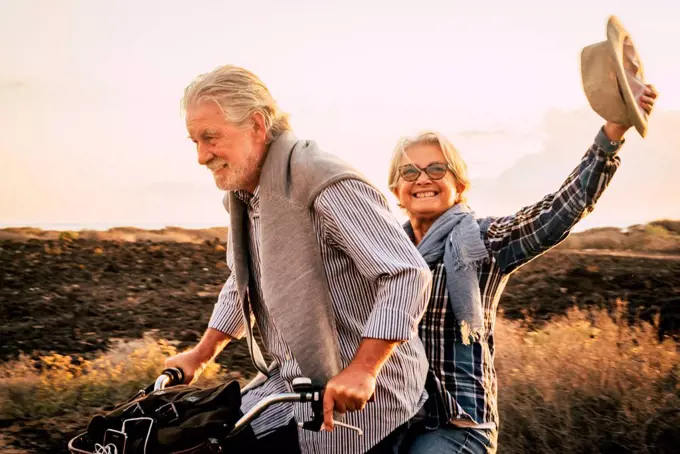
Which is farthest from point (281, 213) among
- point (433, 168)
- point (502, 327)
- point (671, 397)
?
point (502, 327)

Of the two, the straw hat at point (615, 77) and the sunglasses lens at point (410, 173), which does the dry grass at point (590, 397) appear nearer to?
the sunglasses lens at point (410, 173)

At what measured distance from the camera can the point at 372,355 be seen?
8.11 ft

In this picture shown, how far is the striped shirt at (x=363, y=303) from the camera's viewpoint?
2.49 meters

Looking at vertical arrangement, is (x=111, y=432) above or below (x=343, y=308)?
below

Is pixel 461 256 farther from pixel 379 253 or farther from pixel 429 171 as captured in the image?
pixel 379 253

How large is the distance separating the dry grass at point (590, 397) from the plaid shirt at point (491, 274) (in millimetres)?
2270

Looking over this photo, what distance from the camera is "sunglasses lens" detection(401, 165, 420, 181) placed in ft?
12.9

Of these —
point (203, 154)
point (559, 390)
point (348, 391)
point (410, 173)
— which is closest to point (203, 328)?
point (559, 390)

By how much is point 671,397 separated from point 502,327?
1.88 m

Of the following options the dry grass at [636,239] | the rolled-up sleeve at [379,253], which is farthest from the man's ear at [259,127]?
the dry grass at [636,239]

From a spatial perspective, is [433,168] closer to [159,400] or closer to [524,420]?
[159,400]

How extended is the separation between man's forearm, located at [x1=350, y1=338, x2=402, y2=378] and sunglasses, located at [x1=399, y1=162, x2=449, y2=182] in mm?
1573

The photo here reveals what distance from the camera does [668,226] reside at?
62.5 feet

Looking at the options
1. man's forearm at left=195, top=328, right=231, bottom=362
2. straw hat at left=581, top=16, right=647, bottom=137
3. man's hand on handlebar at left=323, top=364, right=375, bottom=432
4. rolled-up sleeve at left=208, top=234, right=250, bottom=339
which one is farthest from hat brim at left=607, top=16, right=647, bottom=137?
man's forearm at left=195, top=328, right=231, bottom=362
